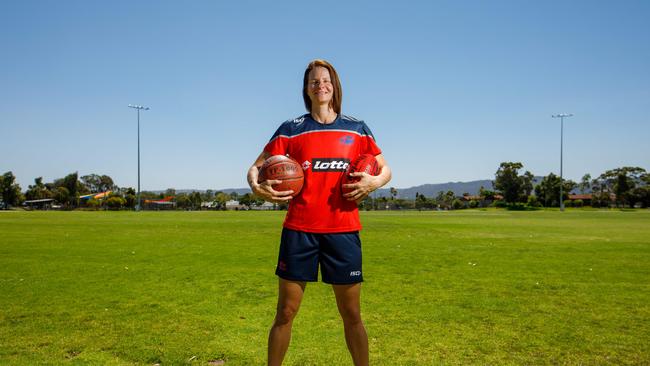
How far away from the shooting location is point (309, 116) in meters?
4.05

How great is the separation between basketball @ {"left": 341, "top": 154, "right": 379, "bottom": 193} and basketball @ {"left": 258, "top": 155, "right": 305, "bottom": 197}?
1.22ft

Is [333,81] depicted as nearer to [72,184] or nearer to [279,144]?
[279,144]

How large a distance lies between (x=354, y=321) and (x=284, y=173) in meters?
1.37

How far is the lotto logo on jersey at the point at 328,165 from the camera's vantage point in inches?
147

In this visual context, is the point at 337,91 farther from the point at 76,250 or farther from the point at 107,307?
the point at 76,250

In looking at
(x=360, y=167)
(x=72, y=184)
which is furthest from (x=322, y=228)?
(x=72, y=184)

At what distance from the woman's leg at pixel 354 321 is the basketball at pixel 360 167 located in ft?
2.72

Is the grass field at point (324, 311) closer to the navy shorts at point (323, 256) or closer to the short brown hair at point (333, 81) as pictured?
the navy shorts at point (323, 256)

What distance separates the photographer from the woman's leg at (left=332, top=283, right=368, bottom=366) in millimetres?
3695

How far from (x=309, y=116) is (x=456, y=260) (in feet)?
30.8

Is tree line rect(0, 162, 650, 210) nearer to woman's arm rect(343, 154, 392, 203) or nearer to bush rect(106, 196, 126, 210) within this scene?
bush rect(106, 196, 126, 210)

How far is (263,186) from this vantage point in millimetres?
3682

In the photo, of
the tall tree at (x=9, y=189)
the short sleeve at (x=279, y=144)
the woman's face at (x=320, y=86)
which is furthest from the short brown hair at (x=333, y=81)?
the tall tree at (x=9, y=189)

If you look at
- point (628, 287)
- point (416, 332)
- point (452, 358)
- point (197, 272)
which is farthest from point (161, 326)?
point (628, 287)
